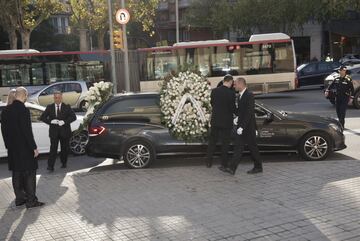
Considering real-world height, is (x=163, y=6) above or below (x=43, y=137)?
above

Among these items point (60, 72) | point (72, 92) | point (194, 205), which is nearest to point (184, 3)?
point (60, 72)

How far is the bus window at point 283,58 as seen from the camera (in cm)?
2230

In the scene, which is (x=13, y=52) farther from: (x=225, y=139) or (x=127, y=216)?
(x=127, y=216)

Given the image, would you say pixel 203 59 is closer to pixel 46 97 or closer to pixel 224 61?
pixel 224 61

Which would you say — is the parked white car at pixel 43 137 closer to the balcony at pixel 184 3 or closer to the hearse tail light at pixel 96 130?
the hearse tail light at pixel 96 130

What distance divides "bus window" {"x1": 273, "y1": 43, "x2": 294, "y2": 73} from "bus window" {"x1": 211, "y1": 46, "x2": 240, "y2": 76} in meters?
1.63

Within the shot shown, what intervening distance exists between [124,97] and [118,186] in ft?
7.00

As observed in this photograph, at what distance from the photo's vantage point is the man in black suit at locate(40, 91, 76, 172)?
9711 mm

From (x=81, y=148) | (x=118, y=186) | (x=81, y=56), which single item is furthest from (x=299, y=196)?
(x=81, y=56)

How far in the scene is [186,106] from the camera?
9438 mm

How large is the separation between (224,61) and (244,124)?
14649mm

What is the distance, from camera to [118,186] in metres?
7.97

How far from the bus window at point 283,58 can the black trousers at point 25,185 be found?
16.7m

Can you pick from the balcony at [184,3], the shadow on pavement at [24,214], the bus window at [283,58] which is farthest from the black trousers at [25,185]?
the balcony at [184,3]
